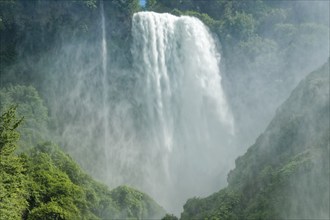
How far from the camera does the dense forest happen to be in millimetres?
25406

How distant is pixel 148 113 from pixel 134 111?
5.29 ft

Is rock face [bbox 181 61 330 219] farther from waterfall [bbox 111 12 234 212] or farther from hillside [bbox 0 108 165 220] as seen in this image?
waterfall [bbox 111 12 234 212]

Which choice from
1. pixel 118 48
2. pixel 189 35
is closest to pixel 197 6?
pixel 189 35

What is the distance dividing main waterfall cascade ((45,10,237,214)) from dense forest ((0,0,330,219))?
5.9 inches

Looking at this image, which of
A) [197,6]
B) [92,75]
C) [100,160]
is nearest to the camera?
[100,160]

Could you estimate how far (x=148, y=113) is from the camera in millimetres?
48438

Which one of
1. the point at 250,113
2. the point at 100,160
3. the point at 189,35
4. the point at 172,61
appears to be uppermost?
the point at 189,35

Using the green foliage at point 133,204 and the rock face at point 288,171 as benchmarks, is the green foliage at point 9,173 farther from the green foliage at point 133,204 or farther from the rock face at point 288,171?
the green foliage at point 133,204

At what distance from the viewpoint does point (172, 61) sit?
51.2 meters

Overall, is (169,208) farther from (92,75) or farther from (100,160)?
(92,75)

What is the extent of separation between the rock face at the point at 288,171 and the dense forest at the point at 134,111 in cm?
8

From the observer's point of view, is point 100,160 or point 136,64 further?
point 136,64

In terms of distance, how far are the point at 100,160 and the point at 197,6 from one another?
28691 mm

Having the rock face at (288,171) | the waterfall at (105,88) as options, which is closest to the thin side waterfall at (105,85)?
the waterfall at (105,88)
